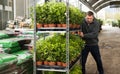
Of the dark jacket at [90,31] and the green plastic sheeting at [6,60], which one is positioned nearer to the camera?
the green plastic sheeting at [6,60]

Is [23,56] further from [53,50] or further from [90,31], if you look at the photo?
[90,31]

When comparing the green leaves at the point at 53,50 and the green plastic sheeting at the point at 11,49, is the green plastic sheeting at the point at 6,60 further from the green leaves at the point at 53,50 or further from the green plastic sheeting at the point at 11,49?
the green leaves at the point at 53,50

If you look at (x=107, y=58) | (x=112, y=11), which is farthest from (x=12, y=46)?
(x=112, y=11)

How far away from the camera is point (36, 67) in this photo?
12.5ft

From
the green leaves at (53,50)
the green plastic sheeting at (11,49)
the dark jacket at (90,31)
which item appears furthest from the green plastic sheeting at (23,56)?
the dark jacket at (90,31)

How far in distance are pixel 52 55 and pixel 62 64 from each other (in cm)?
20

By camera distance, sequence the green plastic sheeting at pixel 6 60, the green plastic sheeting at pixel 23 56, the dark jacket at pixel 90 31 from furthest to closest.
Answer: the dark jacket at pixel 90 31 → the green plastic sheeting at pixel 23 56 → the green plastic sheeting at pixel 6 60

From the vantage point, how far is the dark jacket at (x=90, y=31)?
5027 millimetres

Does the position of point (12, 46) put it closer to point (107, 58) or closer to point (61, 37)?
point (61, 37)

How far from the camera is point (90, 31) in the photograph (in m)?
5.11

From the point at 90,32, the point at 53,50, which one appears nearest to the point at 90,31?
the point at 90,32

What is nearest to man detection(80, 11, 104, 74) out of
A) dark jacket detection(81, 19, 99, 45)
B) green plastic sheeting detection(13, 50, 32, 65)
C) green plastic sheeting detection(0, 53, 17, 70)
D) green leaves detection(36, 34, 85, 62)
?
dark jacket detection(81, 19, 99, 45)

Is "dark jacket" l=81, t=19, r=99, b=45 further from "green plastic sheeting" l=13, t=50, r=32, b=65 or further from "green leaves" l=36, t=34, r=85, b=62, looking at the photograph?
"green plastic sheeting" l=13, t=50, r=32, b=65

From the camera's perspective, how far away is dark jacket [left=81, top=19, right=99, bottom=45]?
16.5 ft
